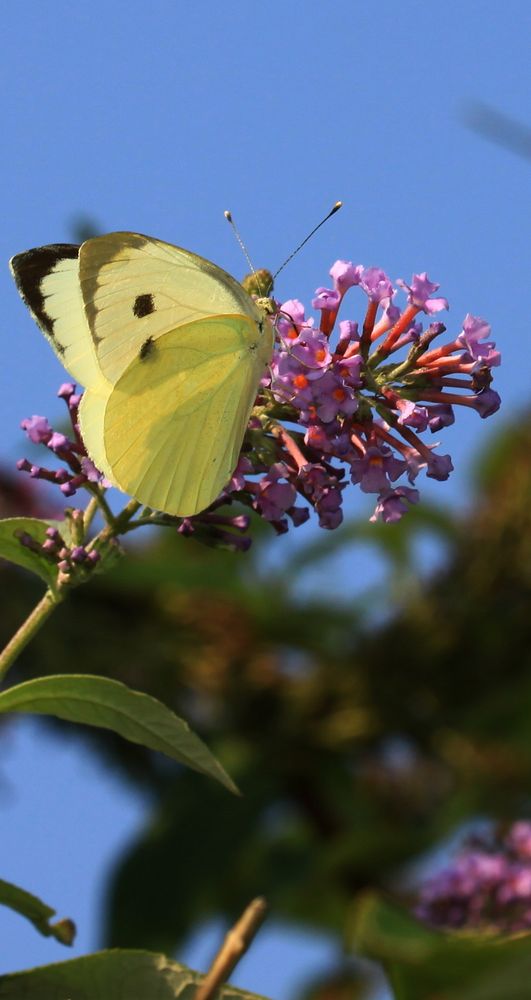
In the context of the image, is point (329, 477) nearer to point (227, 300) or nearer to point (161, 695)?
point (227, 300)

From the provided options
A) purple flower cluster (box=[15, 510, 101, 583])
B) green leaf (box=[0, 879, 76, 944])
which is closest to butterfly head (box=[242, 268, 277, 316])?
purple flower cluster (box=[15, 510, 101, 583])

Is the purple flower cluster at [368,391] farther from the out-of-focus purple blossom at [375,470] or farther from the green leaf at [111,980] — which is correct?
the green leaf at [111,980]

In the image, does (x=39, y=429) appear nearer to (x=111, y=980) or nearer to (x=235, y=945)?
(x=111, y=980)

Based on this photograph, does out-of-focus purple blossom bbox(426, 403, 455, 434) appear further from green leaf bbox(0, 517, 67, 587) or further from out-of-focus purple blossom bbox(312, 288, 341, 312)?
green leaf bbox(0, 517, 67, 587)

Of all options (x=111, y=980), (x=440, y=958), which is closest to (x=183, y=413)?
(x=111, y=980)

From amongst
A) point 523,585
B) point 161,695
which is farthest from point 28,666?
point 523,585

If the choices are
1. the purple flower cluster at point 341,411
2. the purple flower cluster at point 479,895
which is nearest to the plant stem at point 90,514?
the purple flower cluster at point 341,411

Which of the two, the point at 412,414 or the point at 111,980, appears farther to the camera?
the point at 412,414
